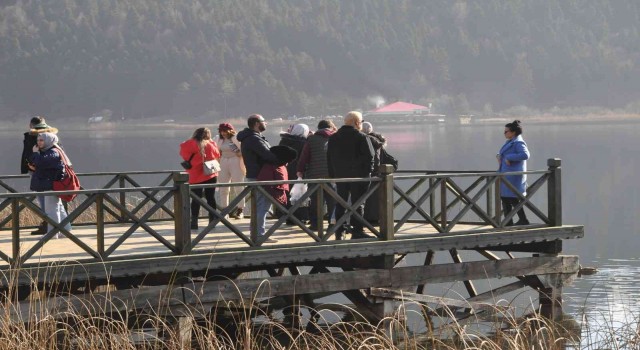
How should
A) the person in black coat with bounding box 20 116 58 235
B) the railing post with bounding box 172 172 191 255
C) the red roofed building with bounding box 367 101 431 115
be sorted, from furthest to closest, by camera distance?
the red roofed building with bounding box 367 101 431 115
the person in black coat with bounding box 20 116 58 235
the railing post with bounding box 172 172 191 255

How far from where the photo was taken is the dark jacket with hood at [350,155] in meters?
12.4

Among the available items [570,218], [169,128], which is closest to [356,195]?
[570,218]

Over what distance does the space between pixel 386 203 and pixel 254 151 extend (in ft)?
4.95

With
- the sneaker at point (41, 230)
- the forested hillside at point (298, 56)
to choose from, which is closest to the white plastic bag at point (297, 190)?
the sneaker at point (41, 230)

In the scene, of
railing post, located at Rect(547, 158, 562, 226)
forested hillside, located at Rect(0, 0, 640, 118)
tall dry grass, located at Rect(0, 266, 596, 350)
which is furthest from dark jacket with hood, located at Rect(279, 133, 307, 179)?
forested hillside, located at Rect(0, 0, 640, 118)

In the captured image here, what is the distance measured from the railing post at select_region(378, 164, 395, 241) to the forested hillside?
154 meters

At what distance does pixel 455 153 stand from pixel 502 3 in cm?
11413

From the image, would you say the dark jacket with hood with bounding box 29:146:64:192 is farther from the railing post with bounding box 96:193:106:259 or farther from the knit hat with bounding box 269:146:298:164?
the knit hat with bounding box 269:146:298:164

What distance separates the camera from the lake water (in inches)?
757

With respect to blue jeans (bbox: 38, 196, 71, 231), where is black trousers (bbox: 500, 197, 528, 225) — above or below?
below

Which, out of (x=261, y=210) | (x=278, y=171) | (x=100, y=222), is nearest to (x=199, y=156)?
(x=278, y=171)

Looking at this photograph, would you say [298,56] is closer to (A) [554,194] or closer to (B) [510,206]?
(B) [510,206]

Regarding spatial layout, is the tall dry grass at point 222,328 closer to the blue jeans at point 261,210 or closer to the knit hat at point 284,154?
the blue jeans at point 261,210

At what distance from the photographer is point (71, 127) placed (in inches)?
6609
